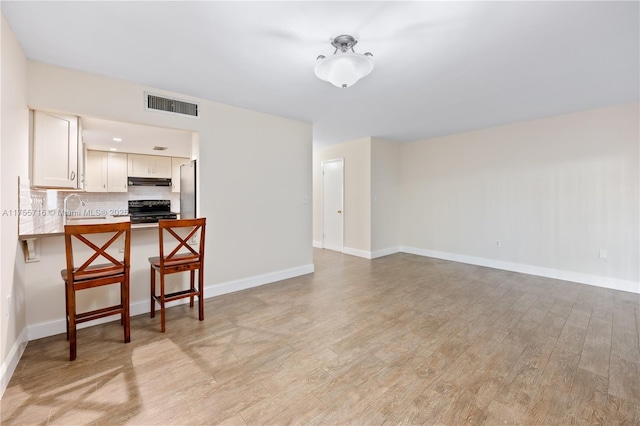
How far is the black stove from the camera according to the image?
228 inches

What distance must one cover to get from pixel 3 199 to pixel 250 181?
230cm

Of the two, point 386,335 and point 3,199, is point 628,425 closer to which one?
point 386,335

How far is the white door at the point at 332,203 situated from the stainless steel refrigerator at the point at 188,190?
3.29m

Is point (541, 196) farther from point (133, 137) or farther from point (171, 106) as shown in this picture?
point (133, 137)

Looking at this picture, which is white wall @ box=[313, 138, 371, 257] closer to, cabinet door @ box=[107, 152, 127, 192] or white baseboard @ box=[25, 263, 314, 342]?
white baseboard @ box=[25, 263, 314, 342]

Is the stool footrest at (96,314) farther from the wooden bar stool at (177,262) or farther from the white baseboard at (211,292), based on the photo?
the white baseboard at (211,292)

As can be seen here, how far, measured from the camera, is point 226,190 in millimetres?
3545

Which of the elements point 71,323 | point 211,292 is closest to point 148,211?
point 211,292

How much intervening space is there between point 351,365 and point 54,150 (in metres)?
3.32

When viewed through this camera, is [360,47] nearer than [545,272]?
Yes

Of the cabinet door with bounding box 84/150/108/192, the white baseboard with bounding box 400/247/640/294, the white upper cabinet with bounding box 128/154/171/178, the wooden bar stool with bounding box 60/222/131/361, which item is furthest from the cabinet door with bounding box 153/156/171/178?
the white baseboard with bounding box 400/247/640/294

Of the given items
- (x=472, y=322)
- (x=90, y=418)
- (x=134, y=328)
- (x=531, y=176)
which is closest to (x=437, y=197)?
(x=531, y=176)

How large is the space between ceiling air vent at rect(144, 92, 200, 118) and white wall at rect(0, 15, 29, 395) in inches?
36.7

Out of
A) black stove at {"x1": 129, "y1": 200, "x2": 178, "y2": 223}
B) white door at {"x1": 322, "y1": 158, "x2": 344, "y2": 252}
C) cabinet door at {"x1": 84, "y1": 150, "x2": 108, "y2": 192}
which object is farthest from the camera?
white door at {"x1": 322, "y1": 158, "x2": 344, "y2": 252}
